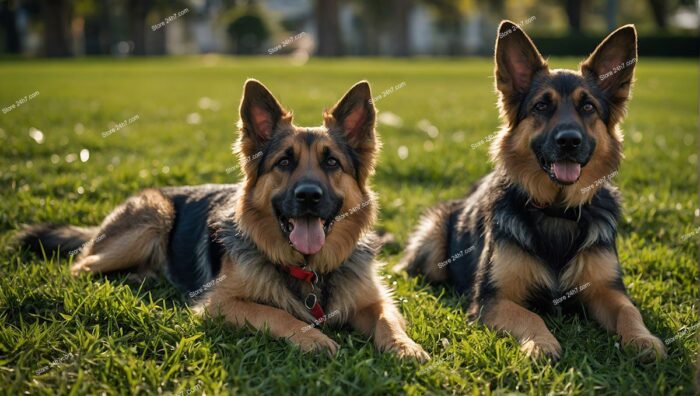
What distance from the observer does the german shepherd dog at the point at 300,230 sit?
438 cm

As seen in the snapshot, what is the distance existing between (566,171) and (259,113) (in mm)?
2405

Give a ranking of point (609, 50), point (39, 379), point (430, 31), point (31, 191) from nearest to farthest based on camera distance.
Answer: point (39, 379) → point (609, 50) → point (31, 191) → point (430, 31)

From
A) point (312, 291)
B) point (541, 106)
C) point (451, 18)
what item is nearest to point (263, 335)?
point (312, 291)

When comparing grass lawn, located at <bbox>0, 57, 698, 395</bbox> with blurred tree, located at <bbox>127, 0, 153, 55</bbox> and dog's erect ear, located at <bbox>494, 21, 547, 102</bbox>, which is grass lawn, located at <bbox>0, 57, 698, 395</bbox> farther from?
blurred tree, located at <bbox>127, 0, 153, 55</bbox>

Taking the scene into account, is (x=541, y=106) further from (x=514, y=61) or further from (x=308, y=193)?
(x=308, y=193)

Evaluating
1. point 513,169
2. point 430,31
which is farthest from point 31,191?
point 430,31

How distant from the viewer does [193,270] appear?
5352 mm

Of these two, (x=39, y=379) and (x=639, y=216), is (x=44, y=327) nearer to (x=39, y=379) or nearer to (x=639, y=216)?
(x=39, y=379)

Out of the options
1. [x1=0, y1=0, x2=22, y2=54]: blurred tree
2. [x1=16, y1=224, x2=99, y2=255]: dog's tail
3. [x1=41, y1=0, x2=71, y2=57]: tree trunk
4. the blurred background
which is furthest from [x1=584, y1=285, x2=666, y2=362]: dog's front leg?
[x1=0, y1=0, x2=22, y2=54]: blurred tree

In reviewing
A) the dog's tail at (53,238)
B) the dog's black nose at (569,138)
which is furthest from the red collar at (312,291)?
the dog's tail at (53,238)

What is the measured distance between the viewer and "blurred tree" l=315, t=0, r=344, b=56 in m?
51.7

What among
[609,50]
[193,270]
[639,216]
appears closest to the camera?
[609,50]

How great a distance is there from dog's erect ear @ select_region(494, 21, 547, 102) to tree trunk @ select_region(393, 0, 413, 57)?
2178 inches

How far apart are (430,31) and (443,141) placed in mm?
95300
